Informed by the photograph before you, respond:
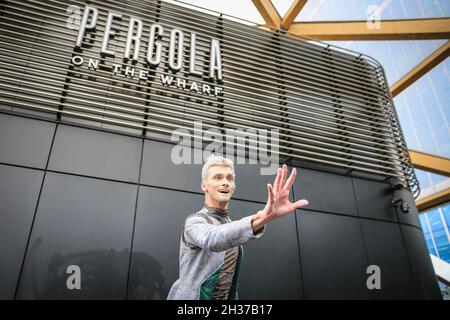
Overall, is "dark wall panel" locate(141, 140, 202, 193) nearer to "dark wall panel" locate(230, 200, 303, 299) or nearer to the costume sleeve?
"dark wall panel" locate(230, 200, 303, 299)

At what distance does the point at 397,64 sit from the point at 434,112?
18.3 ft

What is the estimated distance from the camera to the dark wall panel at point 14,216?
285 cm

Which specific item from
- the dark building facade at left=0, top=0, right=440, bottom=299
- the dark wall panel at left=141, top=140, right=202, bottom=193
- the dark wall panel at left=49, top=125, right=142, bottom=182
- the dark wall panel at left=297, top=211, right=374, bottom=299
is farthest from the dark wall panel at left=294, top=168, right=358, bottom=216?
the dark wall panel at left=49, top=125, right=142, bottom=182

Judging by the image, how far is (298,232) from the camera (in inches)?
160

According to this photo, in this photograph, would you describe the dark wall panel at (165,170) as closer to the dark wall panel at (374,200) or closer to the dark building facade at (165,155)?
the dark building facade at (165,155)

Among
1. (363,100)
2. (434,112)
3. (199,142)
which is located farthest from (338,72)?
(434,112)

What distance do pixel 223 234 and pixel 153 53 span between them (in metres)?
3.56

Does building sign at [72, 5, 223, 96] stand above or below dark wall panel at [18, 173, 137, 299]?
above

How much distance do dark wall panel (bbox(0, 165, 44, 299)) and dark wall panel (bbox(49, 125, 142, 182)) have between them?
0.96 ft

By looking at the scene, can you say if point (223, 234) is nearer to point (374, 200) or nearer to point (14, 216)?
point (14, 216)

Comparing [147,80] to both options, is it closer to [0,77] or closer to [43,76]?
[43,76]

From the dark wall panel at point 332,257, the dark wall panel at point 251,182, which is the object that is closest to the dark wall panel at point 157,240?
the dark wall panel at point 251,182

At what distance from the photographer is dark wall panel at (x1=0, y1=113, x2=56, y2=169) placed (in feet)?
11.1
